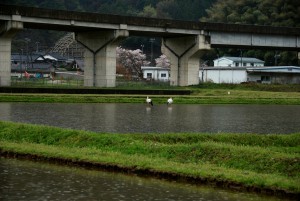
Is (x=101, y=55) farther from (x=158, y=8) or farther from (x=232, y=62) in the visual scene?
(x=158, y=8)

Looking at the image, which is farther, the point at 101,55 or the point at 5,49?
the point at 101,55

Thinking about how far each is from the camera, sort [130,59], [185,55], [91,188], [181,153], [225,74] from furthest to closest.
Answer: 1. [130,59]
2. [225,74]
3. [185,55]
4. [181,153]
5. [91,188]

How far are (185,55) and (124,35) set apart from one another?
1137 centimetres

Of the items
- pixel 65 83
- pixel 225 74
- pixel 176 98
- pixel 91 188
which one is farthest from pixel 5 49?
pixel 91 188

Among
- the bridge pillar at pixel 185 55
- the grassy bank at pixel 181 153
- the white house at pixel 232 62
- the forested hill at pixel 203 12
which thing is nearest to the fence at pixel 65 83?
the bridge pillar at pixel 185 55

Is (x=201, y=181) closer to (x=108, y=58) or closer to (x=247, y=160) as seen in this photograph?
(x=247, y=160)

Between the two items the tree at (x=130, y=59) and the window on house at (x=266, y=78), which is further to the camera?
the tree at (x=130, y=59)

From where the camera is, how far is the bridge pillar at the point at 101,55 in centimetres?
7175

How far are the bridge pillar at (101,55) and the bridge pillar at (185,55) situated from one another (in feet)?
35.1

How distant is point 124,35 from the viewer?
7169cm

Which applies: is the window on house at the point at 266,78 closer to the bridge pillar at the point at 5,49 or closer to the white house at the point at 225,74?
the white house at the point at 225,74

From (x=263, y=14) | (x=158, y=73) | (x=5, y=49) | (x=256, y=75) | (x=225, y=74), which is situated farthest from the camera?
(x=263, y=14)

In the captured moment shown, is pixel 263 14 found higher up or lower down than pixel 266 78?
higher up

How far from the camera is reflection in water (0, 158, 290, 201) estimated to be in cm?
1488
